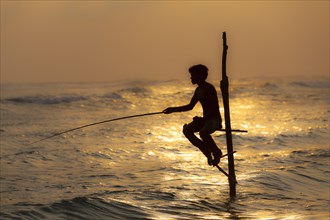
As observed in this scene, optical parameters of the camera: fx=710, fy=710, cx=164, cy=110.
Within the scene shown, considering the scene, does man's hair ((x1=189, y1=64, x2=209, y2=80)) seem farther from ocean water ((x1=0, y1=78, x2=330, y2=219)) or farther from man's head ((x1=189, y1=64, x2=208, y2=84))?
ocean water ((x1=0, y1=78, x2=330, y2=219))

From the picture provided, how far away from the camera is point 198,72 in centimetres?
1184

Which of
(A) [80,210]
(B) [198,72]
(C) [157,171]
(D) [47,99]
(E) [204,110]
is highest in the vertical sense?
(B) [198,72]

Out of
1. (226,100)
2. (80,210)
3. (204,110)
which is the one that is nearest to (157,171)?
(80,210)

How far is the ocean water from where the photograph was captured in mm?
16328

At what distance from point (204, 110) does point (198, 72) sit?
0.78m

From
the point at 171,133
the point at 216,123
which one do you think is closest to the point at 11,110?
the point at 171,133

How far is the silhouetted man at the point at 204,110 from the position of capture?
1185cm

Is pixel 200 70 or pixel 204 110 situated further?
pixel 204 110

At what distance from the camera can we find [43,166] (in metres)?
24.3

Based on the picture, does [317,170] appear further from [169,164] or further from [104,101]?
[104,101]

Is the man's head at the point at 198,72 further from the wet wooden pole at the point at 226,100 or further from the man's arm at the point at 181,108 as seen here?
the wet wooden pole at the point at 226,100

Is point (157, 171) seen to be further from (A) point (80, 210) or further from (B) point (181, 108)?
(B) point (181, 108)

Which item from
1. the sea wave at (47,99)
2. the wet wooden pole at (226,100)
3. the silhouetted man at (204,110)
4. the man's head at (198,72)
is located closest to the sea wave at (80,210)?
the wet wooden pole at (226,100)

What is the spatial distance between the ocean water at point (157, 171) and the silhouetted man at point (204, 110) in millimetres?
3013
